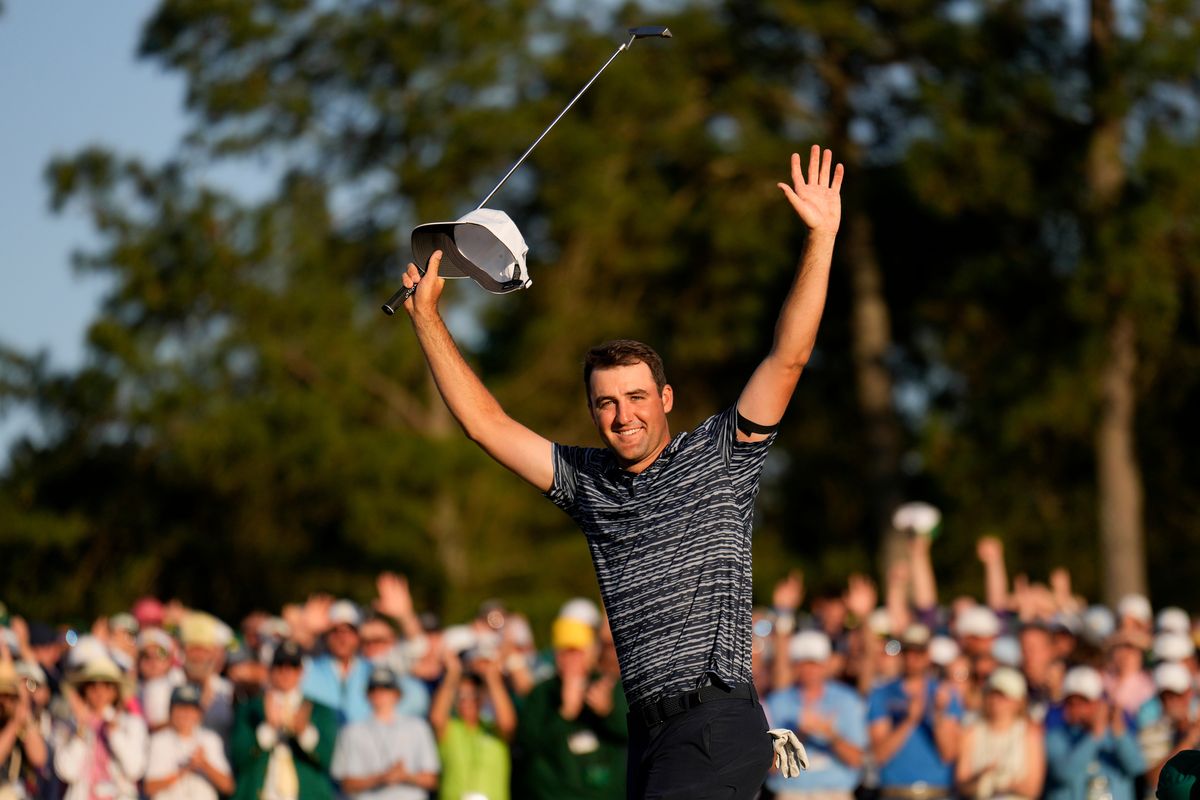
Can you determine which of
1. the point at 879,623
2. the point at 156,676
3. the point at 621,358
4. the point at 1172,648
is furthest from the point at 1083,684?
the point at 621,358

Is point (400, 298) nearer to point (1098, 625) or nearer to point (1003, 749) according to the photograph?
point (1003, 749)

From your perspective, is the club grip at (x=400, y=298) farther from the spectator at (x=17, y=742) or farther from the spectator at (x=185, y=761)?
the spectator at (x=185, y=761)

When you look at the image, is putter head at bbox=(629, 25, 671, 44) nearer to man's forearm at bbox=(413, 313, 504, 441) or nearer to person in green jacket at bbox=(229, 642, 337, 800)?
man's forearm at bbox=(413, 313, 504, 441)

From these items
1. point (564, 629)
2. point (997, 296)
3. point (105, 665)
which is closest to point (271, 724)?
point (105, 665)

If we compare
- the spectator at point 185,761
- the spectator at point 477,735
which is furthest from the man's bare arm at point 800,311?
the spectator at point 185,761

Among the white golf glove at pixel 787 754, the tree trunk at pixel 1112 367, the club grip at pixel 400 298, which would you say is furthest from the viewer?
the tree trunk at pixel 1112 367

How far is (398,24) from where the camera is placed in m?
29.2

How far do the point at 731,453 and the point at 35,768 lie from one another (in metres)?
6.76

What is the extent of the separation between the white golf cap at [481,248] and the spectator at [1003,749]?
20.4 ft

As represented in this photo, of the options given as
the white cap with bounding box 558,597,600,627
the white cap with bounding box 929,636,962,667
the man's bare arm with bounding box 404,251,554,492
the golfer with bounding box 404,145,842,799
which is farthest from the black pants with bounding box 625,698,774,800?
the white cap with bounding box 929,636,962,667

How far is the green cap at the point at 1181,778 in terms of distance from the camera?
17.4 ft

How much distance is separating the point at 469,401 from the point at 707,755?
4.14 feet

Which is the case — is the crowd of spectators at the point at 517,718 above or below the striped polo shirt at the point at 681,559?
above

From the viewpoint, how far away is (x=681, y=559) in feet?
17.6
